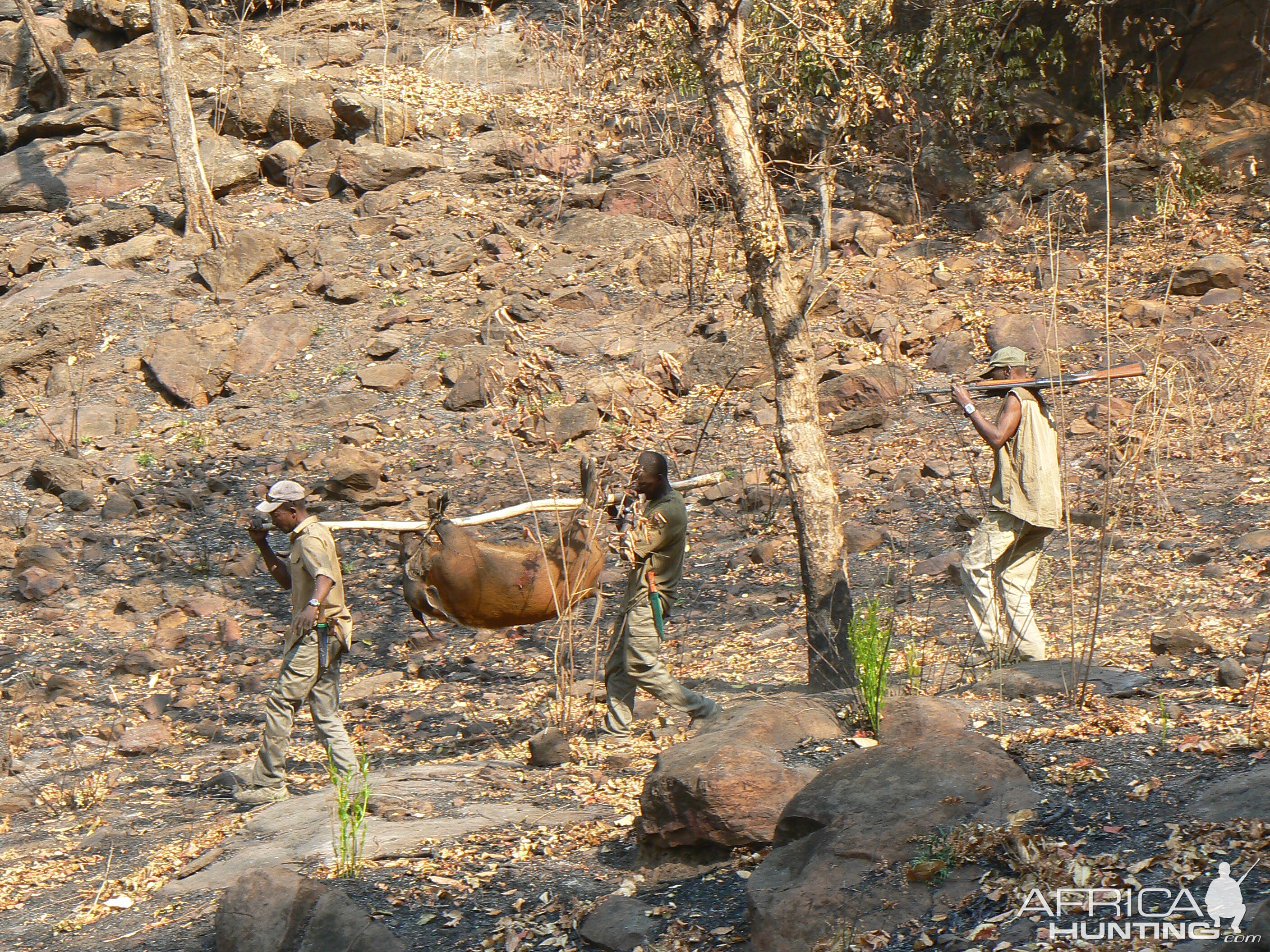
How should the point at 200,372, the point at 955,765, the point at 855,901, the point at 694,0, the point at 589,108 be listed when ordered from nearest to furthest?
the point at 855,901
the point at 955,765
the point at 694,0
the point at 200,372
the point at 589,108

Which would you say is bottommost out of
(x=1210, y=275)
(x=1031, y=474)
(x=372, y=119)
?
(x=1031, y=474)

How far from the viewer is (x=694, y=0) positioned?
18.4 feet

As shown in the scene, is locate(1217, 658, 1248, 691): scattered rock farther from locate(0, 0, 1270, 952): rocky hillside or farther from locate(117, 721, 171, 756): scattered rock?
locate(117, 721, 171, 756): scattered rock

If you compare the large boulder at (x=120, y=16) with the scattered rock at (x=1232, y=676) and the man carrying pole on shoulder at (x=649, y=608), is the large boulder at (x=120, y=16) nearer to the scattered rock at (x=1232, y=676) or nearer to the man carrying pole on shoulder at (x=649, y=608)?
the man carrying pole on shoulder at (x=649, y=608)

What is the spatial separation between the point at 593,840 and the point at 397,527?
1.93 meters

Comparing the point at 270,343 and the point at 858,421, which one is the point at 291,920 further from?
the point at 270,343

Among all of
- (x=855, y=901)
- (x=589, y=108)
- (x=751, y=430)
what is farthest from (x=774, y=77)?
(x=855, y=901)

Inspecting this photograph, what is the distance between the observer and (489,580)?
5.43 meters

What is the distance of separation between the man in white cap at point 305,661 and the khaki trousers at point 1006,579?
10.1ft

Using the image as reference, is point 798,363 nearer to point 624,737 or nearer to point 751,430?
point 624,737

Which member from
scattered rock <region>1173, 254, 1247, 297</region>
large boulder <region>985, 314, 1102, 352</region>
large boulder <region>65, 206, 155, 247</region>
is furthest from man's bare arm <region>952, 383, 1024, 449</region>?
large boulder <region>65, 206, 155, 247</region>

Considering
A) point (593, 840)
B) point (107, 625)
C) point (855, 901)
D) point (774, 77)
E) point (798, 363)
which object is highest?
point (774, 77)

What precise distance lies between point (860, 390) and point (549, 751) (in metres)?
5.51

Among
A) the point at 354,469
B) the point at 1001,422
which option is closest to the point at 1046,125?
the point at 354,469
